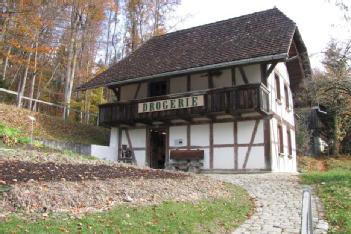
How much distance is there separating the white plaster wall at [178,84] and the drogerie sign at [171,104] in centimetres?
141

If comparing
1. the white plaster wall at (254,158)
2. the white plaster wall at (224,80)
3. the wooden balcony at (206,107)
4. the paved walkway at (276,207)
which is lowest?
the paved walkway at (276,207)

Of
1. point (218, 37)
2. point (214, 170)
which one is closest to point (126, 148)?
point (214, 170)

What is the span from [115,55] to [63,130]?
50.6ft

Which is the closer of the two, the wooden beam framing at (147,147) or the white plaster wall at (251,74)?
the white plaster wall at (251,74)

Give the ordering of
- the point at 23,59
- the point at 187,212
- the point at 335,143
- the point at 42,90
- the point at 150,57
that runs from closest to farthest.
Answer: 1. the point at 187,212
2. the point at 150,57
3. the point at 23,59
4. the point at 335,143
5. the point at 42,90

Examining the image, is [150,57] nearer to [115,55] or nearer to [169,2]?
[169,2]

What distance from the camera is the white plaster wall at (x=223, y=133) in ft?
58.7

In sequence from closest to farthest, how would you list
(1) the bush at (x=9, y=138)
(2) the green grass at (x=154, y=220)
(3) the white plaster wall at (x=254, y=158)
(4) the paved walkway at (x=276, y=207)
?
(2) the green grass at (x=154, y=220)
(4) the paved walkway at (x=276, y=207)
(1) the bush at (x=9, y=138)
(3) the white plaster wall at (x=254, y=158)

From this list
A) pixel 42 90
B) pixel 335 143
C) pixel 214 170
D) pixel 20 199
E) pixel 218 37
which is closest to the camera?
pixel 20 199

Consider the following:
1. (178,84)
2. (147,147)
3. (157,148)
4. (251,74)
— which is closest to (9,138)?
(147,147)

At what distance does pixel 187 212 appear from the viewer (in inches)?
295

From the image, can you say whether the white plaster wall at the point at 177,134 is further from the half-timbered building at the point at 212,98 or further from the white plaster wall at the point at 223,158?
the white plaster wall at the point at 223,158

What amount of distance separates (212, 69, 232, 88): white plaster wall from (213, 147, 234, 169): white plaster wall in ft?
10.2

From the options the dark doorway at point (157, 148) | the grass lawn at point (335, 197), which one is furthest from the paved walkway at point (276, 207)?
the dark doorway at point (157, 148)
